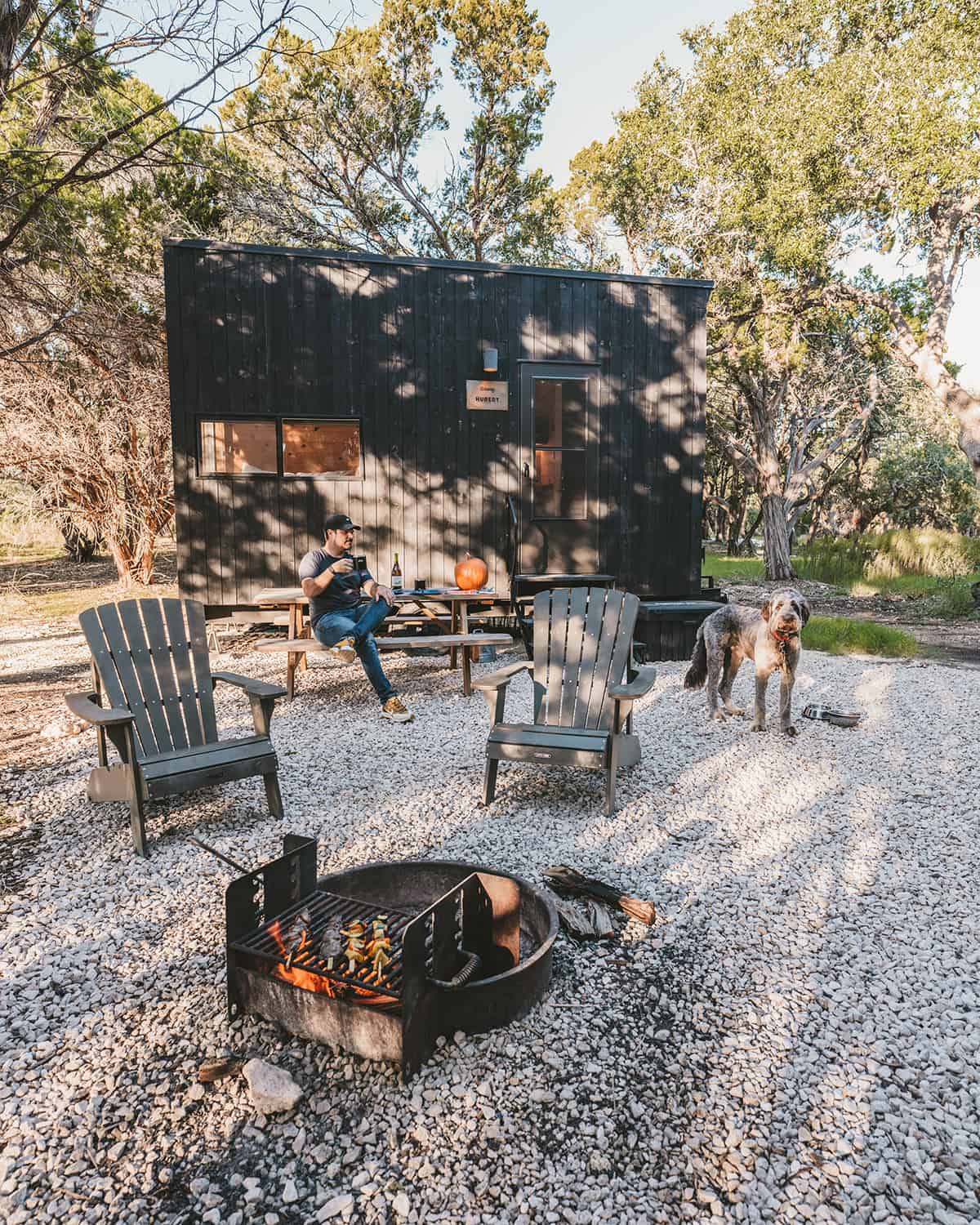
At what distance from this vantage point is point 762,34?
38.8 feet

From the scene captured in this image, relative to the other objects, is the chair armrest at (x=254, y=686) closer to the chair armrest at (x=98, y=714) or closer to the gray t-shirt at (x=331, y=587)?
the chair armrest at (x=98, y=714)

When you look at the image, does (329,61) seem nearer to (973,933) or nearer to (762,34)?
(973,933)

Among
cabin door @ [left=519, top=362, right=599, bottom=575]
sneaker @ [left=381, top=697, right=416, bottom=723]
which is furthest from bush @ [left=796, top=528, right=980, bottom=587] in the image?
sneaker @ [left=381, top=697, right=416, bottom=723]

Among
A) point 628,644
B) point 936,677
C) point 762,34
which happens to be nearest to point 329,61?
point 628,644

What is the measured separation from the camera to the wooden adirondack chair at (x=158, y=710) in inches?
125

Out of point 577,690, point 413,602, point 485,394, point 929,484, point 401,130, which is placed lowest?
point 577,690

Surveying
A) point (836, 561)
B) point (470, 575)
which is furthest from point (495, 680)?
point (836, 561)

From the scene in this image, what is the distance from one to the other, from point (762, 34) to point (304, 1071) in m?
14.9

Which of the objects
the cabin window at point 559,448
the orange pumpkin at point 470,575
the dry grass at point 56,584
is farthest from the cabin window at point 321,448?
the dry grass at point 56,584

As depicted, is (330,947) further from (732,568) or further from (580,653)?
(732,568)

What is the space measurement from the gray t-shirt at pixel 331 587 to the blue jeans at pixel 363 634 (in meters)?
0.06

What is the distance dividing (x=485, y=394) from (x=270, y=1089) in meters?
6.50

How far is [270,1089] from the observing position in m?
1.84

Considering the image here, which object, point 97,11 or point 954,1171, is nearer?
point 954,1171
